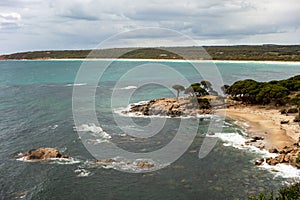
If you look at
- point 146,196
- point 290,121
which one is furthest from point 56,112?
point 290,121

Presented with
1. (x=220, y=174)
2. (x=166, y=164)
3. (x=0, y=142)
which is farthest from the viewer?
(x=0, y=142)

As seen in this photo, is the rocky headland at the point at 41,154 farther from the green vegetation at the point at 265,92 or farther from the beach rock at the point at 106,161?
the green vegetation at the point at 265,92

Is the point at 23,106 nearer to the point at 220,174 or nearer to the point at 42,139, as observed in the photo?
the point at 42,139

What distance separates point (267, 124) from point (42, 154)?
1520 inches

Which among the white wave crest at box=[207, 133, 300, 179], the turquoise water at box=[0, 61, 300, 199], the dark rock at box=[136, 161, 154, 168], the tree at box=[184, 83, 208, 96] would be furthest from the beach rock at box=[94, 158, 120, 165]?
the tree at box=[184, 83, 208, 96]

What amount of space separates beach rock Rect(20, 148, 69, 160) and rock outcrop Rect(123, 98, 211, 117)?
27.2m

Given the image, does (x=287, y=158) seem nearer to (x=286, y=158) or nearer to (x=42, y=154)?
(x=286, y=158)

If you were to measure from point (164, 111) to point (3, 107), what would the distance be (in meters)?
41.8

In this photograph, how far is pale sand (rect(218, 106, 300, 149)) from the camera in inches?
1800

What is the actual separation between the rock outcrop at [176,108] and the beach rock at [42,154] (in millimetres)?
27206

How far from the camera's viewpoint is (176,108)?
2623 inches

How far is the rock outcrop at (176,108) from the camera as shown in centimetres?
6531

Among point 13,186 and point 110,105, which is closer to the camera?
point 13,186

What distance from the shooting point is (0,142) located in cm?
4772
